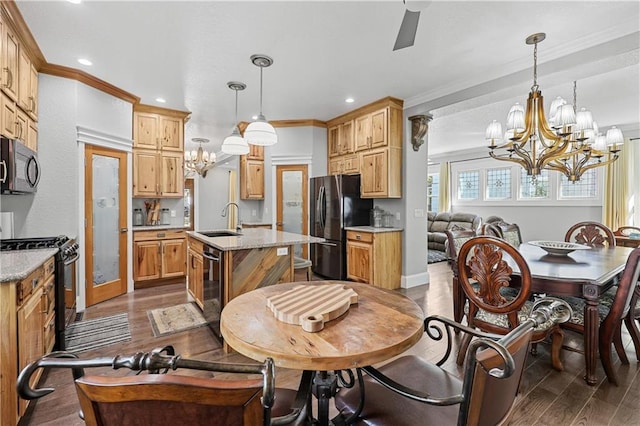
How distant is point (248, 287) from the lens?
2.75m

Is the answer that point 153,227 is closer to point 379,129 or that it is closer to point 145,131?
point 145,131

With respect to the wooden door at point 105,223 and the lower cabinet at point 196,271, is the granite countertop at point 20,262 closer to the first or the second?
the lower cabinet at point 196,271

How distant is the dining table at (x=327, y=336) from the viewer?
0.95 metres

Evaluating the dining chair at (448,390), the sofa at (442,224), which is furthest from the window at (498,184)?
the dining chair at (448,390)

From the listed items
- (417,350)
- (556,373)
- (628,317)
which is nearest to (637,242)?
(628,317)

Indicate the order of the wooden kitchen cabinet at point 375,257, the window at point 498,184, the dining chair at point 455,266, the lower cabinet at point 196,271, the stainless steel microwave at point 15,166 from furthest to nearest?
the window at point 498,184 < the wooden kitchen cabinet at point 375,257 < the lower cabinet at point 196,271 < the dining chair at point 455,266 < the stainless steel microwave at point 15,166

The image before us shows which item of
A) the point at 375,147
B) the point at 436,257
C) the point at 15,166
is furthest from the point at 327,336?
the point at 436,257

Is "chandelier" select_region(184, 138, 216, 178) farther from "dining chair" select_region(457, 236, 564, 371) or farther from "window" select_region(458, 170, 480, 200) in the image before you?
"window" select_region(458, 170, 480, 200)

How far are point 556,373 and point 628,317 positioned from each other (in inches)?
31.8

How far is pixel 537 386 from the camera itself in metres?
2.12

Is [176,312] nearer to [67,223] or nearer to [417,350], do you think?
[67,223]

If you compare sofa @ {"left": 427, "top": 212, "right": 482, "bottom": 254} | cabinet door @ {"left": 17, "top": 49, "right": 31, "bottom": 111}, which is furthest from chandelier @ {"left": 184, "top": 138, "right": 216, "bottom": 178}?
sofa @ {"left": 427, "top": 212, "right": 482, "bottom": 254}

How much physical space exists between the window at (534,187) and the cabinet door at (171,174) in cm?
694

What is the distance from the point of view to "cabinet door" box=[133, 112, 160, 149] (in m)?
4.60
